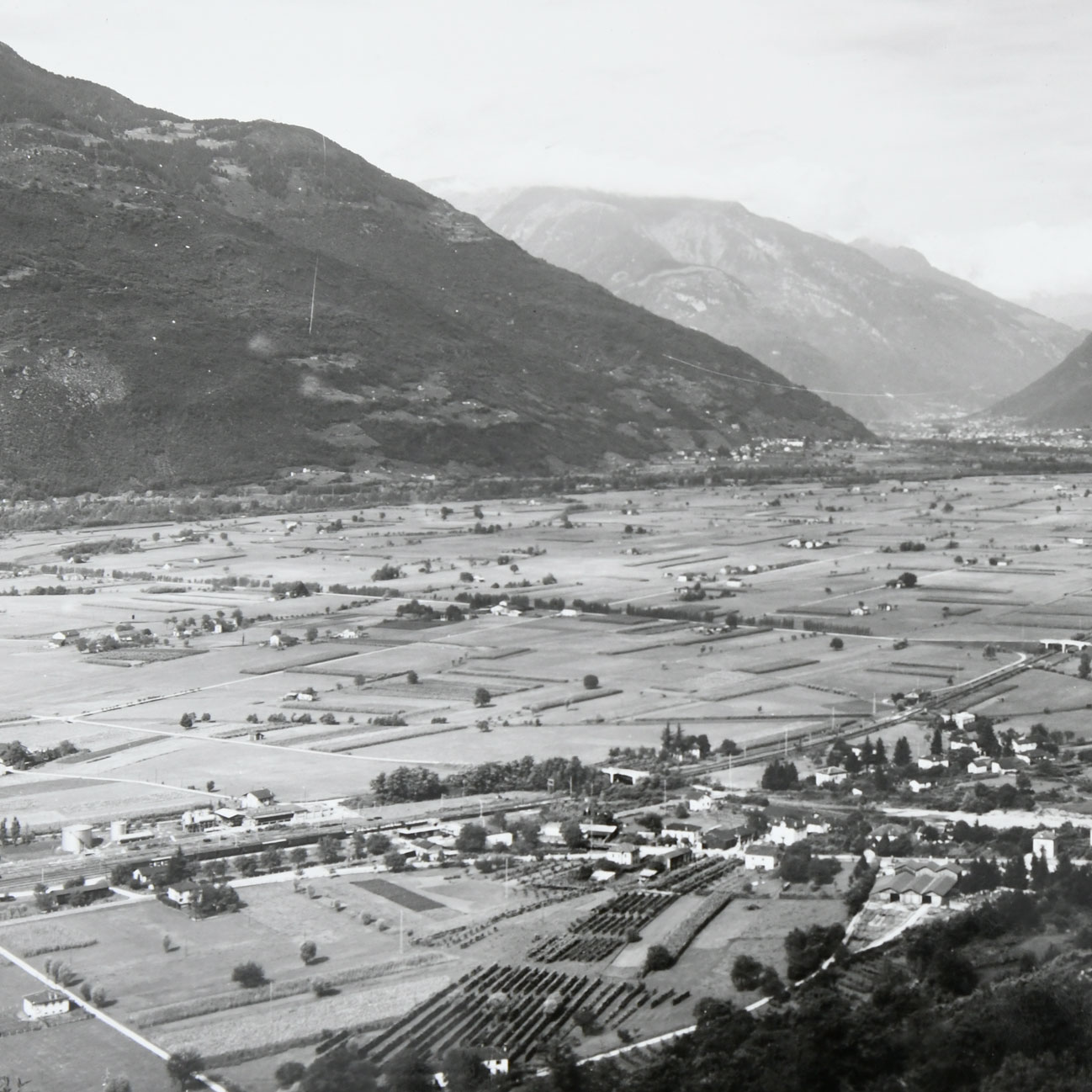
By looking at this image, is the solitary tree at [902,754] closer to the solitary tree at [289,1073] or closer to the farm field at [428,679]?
the farm field at [428,679]

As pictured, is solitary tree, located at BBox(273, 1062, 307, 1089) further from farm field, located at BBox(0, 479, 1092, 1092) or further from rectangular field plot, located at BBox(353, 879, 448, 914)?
rectangular field plot, located at BBox(353, 879, 448, 914)

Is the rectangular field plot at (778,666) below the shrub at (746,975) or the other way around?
the other way around

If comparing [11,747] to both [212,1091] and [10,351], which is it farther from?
[10,351]

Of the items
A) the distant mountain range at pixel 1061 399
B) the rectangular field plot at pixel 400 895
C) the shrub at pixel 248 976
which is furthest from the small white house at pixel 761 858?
the distant mountain range at pixel 1061 399

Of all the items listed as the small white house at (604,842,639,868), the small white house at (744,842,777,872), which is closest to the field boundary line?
the small white house at (604,842,639,868)

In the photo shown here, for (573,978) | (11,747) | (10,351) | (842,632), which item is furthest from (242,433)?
(573,978)
